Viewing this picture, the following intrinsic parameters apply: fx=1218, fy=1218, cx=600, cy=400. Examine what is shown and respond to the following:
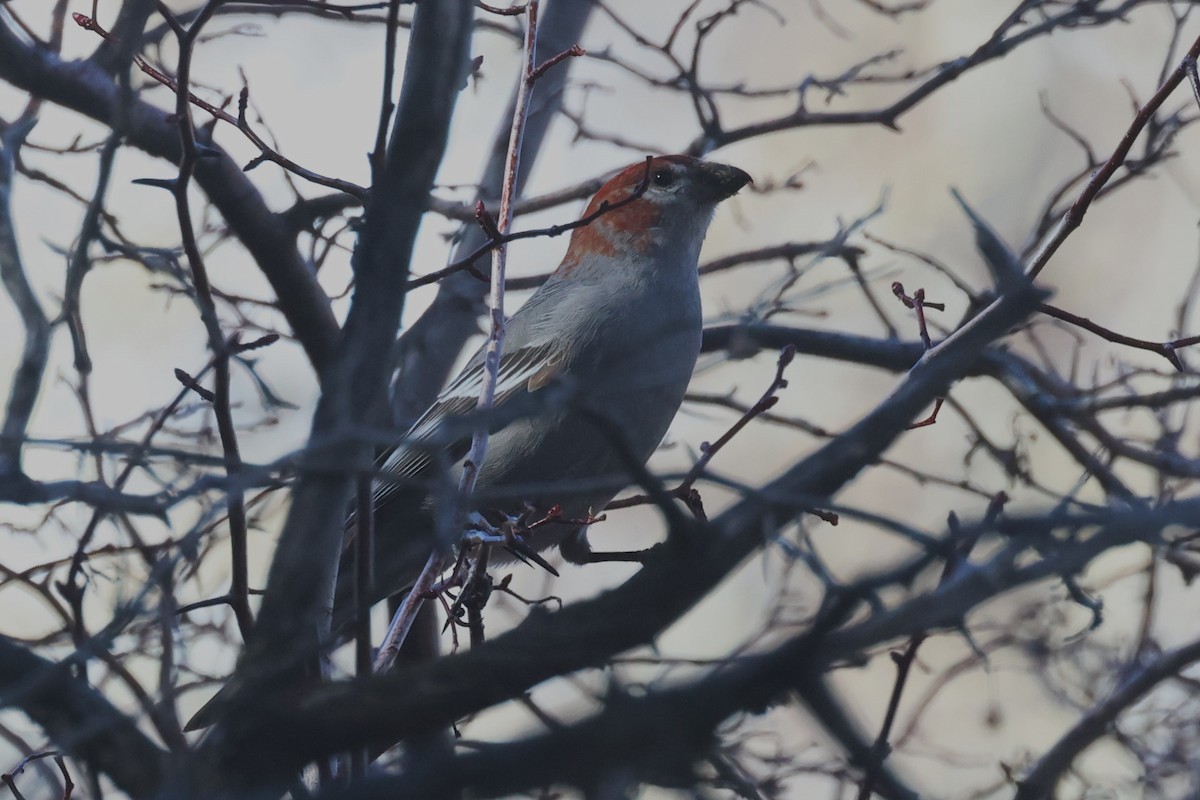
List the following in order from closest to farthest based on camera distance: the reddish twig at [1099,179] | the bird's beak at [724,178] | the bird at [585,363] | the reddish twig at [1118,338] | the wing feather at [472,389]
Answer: the reddish twig at [1099,179] → the reddish twig at [1118,338] → the bird at [585,363] → the wing feather at [472,389] → the bird's beak at [724,178]

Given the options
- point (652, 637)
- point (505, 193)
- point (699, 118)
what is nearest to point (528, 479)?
point (505, 193)

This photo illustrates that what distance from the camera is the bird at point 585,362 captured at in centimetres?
373

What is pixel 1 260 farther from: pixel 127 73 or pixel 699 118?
pixel 699 118

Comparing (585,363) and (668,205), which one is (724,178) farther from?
(585,363)

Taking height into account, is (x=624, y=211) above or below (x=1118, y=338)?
above

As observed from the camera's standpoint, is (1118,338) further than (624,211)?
No

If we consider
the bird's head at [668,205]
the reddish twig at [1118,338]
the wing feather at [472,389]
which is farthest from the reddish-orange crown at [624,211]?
the reddish twig at [1118,338]

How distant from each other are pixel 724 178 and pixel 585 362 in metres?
0.93

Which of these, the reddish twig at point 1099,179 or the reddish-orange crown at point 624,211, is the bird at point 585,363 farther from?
the reddish twig at point 1099,179

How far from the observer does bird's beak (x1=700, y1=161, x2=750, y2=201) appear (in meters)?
4.43

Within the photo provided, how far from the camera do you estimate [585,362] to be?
13.4ft

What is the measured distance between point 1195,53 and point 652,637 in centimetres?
204

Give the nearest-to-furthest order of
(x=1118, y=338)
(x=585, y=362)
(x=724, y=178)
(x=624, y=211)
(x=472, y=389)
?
(x=1118, y=338), (x=585, y=362), (x=472, y=389), (x=724, y=178), (x=624, y=211)

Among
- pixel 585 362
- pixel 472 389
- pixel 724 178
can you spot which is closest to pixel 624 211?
pixel 724 178
